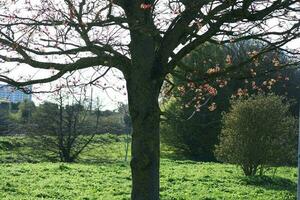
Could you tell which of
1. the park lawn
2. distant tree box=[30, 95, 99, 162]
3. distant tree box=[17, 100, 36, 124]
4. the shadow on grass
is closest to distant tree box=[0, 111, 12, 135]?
distant tree box=[17, 100, 36, 124]

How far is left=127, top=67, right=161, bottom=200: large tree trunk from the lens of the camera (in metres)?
4.93

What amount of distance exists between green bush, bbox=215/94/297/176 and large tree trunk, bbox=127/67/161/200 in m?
12.3

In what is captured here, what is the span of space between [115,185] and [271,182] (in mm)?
5310

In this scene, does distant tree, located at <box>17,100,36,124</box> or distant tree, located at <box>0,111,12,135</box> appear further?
distant tree, located at <box>0,111,12,135</box>

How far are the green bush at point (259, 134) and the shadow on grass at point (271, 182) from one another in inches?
37.5

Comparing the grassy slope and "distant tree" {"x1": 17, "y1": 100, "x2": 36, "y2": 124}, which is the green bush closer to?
the grassy slope

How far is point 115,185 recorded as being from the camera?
13656 mm

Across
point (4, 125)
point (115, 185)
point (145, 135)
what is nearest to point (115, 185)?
point (115, 185)

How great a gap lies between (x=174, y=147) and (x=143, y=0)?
92.7ft

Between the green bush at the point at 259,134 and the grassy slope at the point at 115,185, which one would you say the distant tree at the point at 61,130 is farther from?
the green bush at the point at 259,134

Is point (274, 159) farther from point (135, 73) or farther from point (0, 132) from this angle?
point (0, 132)

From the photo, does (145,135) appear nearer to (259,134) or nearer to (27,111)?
(259,134)

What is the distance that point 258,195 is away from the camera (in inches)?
508

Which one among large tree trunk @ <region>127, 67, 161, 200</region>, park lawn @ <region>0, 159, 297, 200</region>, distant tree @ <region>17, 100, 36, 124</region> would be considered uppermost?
distant tree @ <region>17, 100, 36, 124</region>
